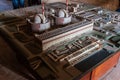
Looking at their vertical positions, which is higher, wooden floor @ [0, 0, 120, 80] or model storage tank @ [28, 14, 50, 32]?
model storage tank @ [28, 14, 50, 32]

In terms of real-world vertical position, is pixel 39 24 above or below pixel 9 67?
above

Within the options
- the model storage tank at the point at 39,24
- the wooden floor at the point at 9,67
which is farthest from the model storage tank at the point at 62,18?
the wooden floor at the point at 9,67

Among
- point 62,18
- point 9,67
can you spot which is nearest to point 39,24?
point 62,18

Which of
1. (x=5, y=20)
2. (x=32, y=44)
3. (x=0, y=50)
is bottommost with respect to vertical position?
(x=0, y=50)

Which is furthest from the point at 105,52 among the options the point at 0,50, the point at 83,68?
the point at 0,50

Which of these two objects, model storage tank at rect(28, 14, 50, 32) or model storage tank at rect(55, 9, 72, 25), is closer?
model storage tank at rect(28, 14, 50, 32)

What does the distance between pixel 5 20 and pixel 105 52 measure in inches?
48.2

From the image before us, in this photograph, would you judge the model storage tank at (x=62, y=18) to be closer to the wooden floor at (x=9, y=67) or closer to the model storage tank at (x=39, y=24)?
the model storage tank at (x=39, y=24)

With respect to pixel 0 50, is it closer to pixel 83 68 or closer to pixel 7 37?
pixel 7 37

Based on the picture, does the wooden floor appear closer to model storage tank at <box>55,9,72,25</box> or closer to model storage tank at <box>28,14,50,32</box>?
model storage tank at <box>28,14,50,32</box>

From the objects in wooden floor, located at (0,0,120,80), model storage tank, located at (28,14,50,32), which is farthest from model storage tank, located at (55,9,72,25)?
wooden floor, located at (0,0,120,80)

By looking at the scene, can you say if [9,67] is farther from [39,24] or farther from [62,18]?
[62,18]

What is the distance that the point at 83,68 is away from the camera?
85 centimetres

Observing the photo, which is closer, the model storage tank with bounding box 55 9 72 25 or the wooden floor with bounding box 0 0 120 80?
the wooden floor with bounding box 0 0 120 80
